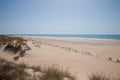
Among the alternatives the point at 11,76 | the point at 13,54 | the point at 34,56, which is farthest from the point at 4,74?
the point at 13,54

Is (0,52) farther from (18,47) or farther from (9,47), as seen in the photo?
(18,47)

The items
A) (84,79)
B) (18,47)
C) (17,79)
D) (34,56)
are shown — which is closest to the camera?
(17,79)

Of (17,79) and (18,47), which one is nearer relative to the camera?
(17,79)

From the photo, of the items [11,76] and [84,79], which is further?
[84,79]

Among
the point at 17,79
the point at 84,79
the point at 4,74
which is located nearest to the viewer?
the point at 17,79

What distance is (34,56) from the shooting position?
9141mm

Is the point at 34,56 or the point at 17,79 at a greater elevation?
the point at 17,79

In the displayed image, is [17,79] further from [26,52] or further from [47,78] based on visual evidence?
[26,52]

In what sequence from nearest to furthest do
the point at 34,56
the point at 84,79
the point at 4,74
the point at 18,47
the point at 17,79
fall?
the point at 17,79
the point at 4,74
the point at 84,79
the point at 34,56
the point at 18,47

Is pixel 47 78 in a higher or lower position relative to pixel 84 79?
higher

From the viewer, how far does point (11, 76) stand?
3408mm

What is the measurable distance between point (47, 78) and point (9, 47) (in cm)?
796

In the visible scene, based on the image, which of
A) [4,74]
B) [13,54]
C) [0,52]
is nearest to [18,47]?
[13,54]

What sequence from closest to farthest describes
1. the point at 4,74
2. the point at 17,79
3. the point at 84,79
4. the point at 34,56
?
the point at 17,79
the point at 4,74
the point at 84,79
the point at 34,56
